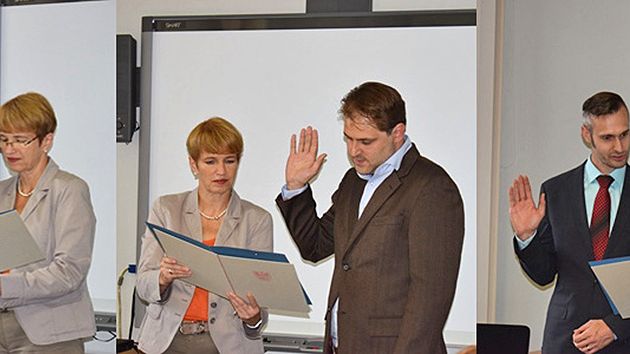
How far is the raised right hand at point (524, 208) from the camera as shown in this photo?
264 centimetres

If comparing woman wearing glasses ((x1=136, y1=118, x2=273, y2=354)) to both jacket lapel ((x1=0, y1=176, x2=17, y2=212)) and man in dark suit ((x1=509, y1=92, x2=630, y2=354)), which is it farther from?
man in dark suit ((x1=509, y1=92, x2=630, y2=354))

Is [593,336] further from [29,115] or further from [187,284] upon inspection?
[29,115]

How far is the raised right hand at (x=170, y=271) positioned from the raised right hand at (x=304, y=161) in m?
0.43

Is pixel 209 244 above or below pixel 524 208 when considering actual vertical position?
below

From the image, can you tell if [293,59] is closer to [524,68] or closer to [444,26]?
[444,26]

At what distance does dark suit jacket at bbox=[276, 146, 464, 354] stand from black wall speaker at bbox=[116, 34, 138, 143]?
2.85 feet

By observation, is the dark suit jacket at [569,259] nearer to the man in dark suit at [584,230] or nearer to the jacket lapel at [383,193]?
the man in dark suit at [584,230]

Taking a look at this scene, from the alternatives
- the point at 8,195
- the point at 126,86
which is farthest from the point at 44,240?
the point at 126,86

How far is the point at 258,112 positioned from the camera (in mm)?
2729

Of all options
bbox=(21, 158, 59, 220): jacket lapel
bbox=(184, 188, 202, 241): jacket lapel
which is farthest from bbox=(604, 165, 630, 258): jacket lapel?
bbox=(21, 158, 59, 220): jacket lapel

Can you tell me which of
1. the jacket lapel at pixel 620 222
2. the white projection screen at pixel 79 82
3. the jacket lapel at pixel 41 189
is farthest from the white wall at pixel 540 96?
the jacket lapel at pixel 41 189

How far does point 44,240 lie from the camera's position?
9.40 ft

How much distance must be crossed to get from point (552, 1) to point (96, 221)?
1.68 m

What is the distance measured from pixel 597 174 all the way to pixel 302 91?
954 millimetres
